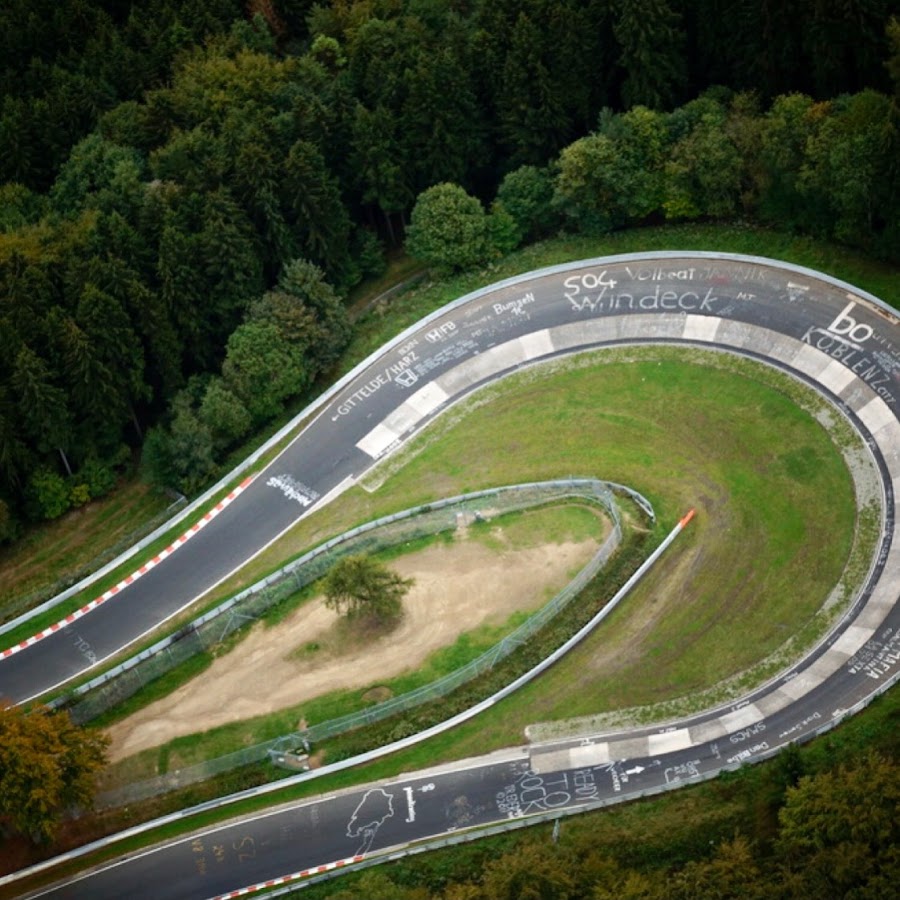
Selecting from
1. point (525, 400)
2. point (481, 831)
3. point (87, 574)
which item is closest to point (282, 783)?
point (481, 831)

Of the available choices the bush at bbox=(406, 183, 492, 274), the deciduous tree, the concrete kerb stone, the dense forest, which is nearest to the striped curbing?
the concrete kerb stone

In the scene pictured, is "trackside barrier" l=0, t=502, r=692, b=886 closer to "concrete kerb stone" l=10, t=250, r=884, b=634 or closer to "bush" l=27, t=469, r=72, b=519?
"concrete kerb stone" l=10, t=250, r=884, b=634

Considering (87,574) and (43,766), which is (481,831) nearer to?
(43,766)

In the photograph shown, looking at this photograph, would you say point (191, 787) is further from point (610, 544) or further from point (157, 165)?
point (157, 165)

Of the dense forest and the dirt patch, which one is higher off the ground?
the dense forest

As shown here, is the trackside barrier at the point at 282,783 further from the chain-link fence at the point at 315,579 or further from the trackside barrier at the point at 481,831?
the trackside barrier at the point at 481,831
